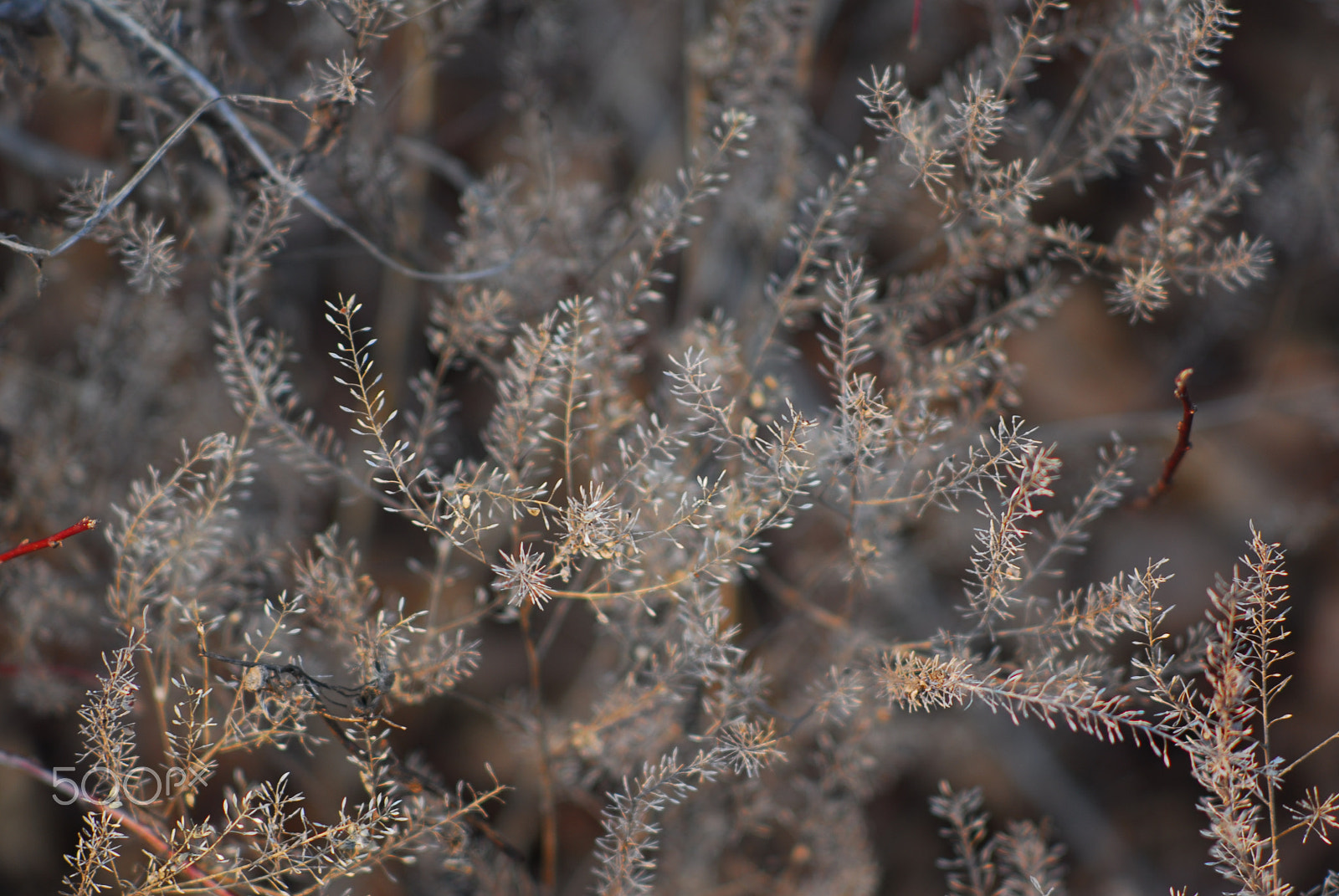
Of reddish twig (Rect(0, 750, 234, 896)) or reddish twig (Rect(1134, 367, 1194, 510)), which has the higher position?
reddish twig (Rect(1134, 367, 1194, 510))

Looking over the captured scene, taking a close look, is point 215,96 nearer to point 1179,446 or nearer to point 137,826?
point 137,826

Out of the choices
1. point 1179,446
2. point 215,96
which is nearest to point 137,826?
point 215,96

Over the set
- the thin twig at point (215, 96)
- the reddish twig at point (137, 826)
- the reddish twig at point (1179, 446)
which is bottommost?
the reddish twig at point (137, 826)

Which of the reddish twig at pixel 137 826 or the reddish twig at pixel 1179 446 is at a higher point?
the reddish twig at pixel 1179 446

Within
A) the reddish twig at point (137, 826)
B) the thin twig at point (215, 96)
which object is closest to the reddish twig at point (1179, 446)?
the thin twig at point (215, 96)

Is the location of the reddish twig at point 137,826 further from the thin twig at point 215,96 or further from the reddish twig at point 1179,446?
the reddish twig at point 1179,446

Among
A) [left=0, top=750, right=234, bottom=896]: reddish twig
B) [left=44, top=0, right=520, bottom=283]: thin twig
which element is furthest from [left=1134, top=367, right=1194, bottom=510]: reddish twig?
[left=0, top=750, right=234, bottom=896]: reddish twig

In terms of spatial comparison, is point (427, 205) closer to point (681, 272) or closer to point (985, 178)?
point (681, 272)

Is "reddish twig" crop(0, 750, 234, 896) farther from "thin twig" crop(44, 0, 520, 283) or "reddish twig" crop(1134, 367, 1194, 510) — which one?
"reddish twig" crop(1134, 367, 1194, 510)

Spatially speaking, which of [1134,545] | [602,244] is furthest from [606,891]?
[1134,545]
